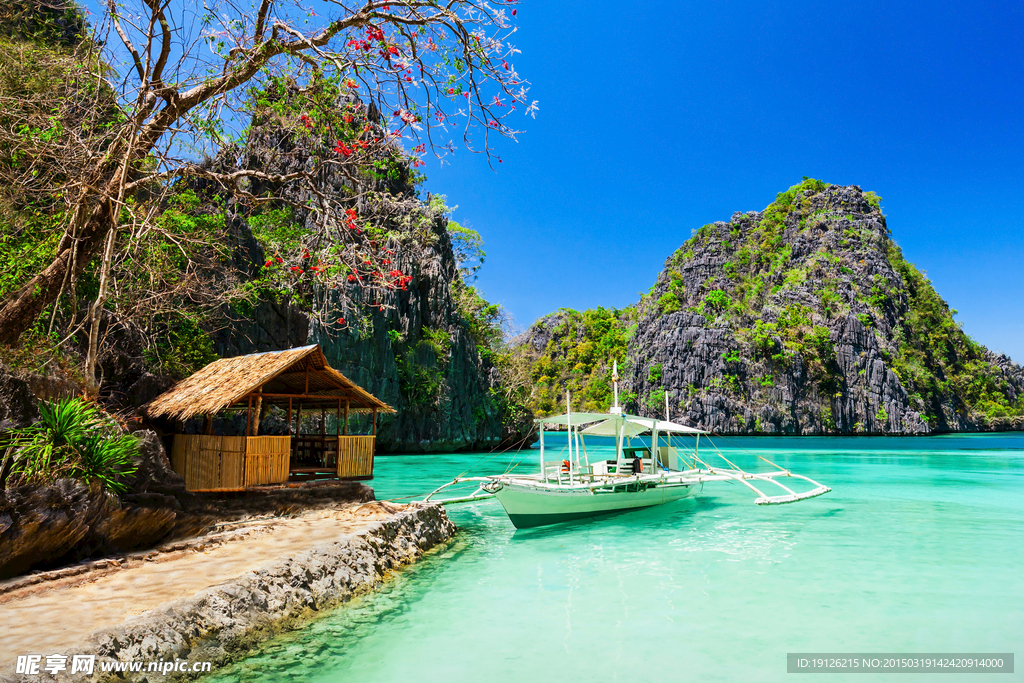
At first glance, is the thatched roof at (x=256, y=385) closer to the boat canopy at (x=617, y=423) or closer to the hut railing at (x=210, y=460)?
the hut railing at (x=210, y=460)

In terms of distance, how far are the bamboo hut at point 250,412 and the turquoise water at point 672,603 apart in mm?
3472

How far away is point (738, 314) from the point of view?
73.9 m

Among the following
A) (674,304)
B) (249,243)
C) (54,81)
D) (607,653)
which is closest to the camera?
(607,653)

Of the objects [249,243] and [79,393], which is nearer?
[79,393]

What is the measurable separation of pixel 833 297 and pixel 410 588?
73.8 metres

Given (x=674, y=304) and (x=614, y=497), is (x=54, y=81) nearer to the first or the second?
(x=614, y=497)

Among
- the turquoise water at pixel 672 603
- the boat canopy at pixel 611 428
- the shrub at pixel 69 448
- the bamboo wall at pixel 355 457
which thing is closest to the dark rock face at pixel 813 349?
the boat canopy at pixel 611 428

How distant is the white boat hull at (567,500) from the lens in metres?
11.4

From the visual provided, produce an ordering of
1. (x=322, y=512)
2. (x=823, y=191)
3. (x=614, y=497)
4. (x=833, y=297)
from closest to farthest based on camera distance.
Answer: (x=322, y=512) < (x=614, y=497) < (x=833, y=297) < (x=823, y=191)

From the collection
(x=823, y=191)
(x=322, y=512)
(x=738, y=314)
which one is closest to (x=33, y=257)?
(x=322, y=512)

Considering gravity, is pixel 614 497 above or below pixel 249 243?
below

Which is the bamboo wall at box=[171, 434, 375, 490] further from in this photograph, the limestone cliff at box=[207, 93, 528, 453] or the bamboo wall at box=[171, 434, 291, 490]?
the limestone cliff at box=[207, 93, 528, 453]

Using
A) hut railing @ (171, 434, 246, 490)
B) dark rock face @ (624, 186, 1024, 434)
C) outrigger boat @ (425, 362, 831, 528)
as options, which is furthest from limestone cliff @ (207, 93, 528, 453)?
dark rock face @ (624, 186, 1024, 434)

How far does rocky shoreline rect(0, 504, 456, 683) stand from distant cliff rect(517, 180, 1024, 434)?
150ft
